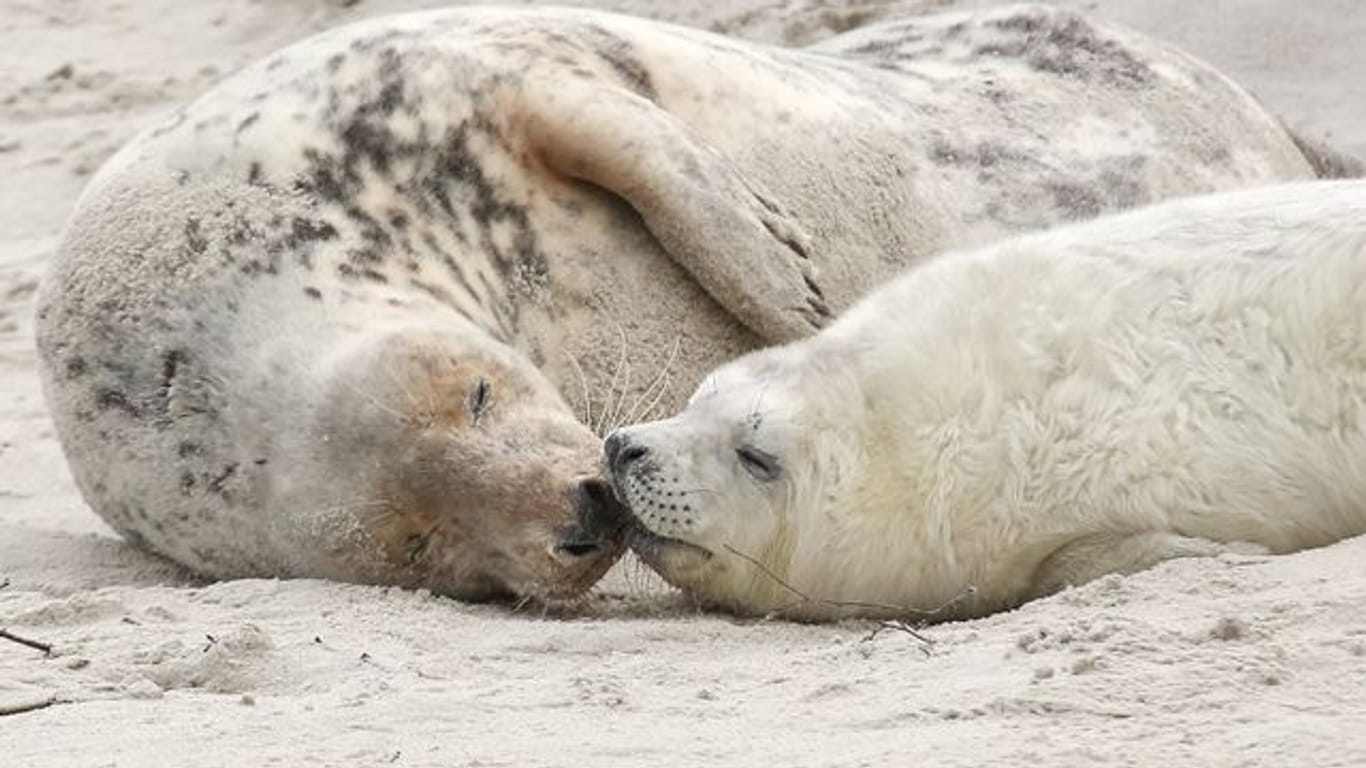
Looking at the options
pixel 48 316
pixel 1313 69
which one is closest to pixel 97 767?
pixel 48 316

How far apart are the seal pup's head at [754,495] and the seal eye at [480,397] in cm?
48

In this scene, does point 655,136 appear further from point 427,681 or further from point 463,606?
point 427,681

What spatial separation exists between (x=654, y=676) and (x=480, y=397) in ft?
4.12

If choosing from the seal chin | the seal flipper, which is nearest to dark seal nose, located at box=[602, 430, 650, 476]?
the seal chin

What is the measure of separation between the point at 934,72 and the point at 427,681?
3130 millimetres

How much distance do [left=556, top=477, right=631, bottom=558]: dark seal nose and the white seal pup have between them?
214 millimetres

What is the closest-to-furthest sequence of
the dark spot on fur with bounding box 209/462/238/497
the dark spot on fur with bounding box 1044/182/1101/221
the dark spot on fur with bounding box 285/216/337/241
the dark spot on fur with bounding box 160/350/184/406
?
1. the dark spot on fur with bounding box 209/462/238/497
2. the dark spot on fur with bounding box 160/350/184/406
3. the dark spot on fur with bounding box 285/216/337/241
4. the dark spot on fur with bounding box 1044/182/1101/221

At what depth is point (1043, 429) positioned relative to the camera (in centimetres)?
423

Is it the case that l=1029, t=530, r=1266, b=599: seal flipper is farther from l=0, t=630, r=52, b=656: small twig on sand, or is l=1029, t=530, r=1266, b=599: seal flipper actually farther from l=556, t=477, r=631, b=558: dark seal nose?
l=0, t=630, r=52, b=656: small twig on sand

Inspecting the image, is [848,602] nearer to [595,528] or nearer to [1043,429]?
[1043,429]

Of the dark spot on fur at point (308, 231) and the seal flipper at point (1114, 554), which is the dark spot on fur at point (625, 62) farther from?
the seal flipper at point (1114, 554)

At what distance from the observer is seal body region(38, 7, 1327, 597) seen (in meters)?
4.87

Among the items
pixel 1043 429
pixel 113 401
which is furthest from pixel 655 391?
pixel 1043 429

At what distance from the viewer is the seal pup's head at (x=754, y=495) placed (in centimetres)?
434
